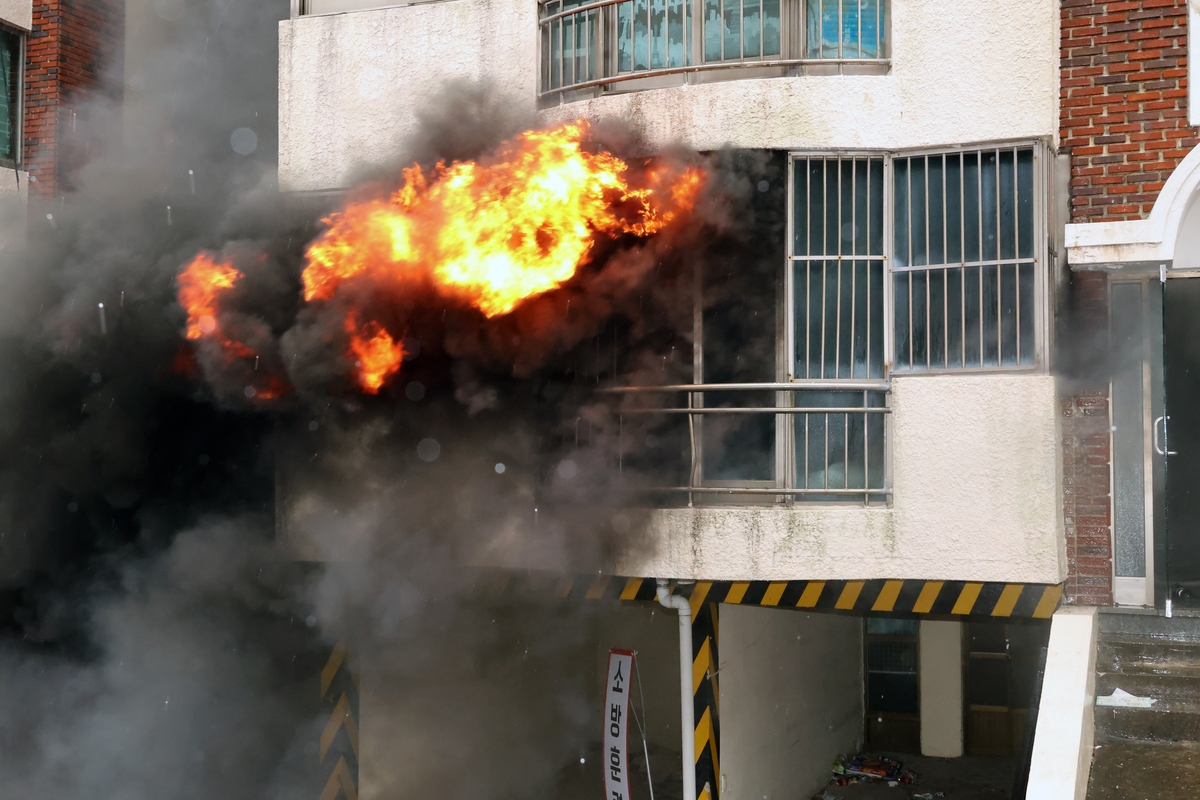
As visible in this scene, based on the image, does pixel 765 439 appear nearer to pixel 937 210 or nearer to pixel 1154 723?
pixel 937 210

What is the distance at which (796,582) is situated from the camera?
742cm

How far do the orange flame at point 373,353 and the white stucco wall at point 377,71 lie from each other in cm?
130

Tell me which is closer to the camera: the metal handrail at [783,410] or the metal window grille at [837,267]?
the metal handrail at [783,410]

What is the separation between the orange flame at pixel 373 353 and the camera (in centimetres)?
785

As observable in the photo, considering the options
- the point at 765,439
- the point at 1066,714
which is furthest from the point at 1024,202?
the point at 1066,714

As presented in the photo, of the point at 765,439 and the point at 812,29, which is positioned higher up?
the point at 812,29

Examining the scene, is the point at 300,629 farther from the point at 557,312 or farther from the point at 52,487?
the point at 557,312

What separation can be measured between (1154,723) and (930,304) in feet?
9.12

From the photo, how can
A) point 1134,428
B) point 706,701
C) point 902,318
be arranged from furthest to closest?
point 706,701
point 1134,428
point 902,318

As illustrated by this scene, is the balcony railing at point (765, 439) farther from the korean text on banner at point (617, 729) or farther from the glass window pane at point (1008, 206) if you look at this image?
the korean text on banner at point (617, 729)

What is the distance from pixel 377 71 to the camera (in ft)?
27.7

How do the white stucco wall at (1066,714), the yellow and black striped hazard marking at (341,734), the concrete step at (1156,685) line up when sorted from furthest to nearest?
the yellow and black striped hazard marking at (341,734)
the concrete step at (1156,685)
the white stucco wall at (1066,714)

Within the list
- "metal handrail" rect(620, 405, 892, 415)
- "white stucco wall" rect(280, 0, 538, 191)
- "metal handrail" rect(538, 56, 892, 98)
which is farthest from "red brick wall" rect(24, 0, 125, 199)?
"metal handrail" rect(620, 405, 892, 415)

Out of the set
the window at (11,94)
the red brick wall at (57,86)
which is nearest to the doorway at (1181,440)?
the red brick wall at (57,86)
